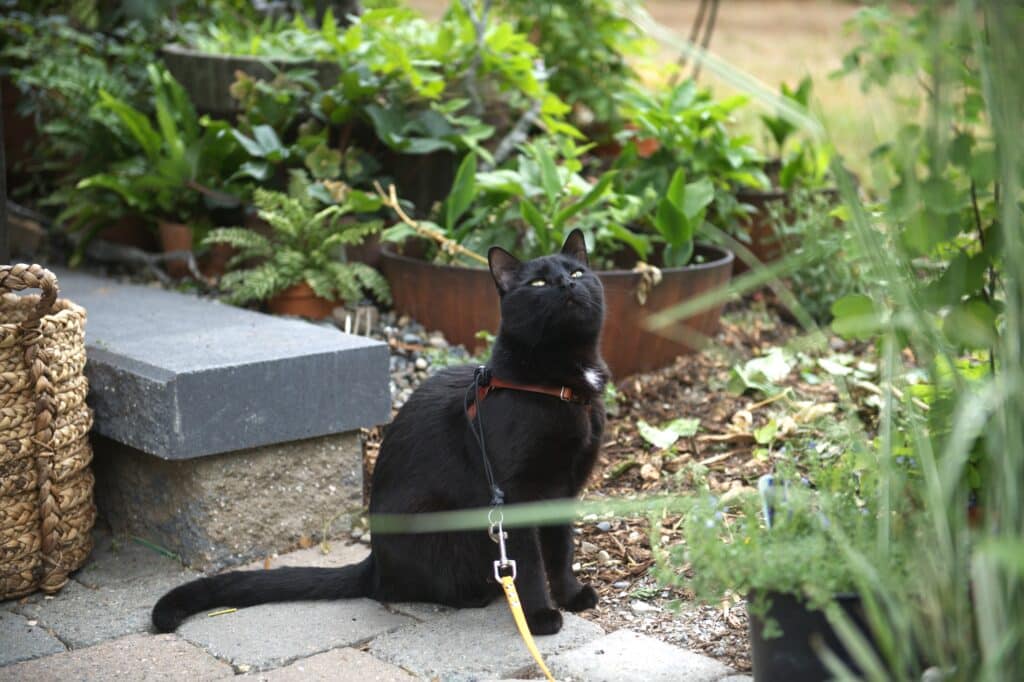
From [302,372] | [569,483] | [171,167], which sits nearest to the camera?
[569,483]

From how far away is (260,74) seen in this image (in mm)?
4227

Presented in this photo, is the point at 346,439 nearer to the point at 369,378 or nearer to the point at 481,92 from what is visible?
the point at 369,378

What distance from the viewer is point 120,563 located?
2871 millimetres

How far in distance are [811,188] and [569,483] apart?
252 centimetres

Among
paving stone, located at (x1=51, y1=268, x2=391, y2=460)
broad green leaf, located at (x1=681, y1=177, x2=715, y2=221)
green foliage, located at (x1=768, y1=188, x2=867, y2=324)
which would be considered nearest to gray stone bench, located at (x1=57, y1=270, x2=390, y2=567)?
paving stone, located at (x1=51, y1=268, x2=391, y2=460)

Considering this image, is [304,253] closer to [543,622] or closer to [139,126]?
[139,126]

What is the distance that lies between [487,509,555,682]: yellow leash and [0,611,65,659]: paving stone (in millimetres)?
951

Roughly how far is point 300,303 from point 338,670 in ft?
5.93

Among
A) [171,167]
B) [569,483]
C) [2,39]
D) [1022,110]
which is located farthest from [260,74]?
[1022,110]

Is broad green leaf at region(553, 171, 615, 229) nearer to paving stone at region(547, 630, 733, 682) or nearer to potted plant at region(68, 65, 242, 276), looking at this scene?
potted plant at region(68, 65, 242, 276)

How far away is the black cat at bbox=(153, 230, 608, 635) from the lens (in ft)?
7.82

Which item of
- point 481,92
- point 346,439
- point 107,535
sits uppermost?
point 481,92

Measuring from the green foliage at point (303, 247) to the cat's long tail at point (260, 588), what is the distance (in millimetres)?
1313

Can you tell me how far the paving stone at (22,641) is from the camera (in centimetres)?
236
